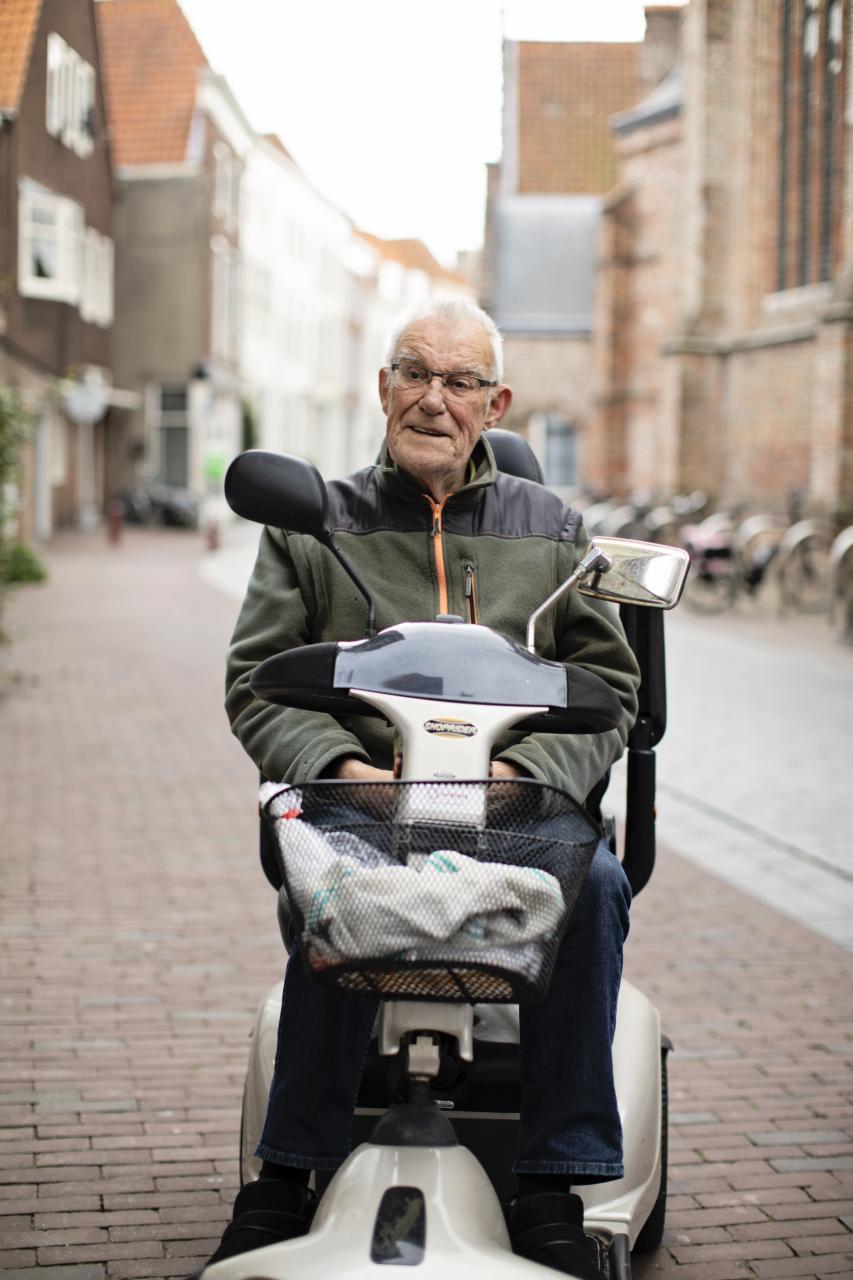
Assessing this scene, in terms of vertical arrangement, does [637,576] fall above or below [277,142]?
below

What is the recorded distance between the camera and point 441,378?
290 centimetres

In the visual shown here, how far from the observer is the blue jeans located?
2.43 metres

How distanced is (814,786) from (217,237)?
34543mm

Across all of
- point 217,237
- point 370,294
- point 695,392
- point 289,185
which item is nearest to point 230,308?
point 217,237

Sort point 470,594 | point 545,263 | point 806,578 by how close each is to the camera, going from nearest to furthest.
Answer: point 470,594
point 806,578
point 545,263

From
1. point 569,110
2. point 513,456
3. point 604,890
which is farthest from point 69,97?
point 604,890

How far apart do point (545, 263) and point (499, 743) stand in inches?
1568

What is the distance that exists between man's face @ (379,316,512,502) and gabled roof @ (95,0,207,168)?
1471 inches

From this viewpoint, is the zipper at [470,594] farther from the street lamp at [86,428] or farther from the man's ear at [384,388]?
the street lamp at [86,428]

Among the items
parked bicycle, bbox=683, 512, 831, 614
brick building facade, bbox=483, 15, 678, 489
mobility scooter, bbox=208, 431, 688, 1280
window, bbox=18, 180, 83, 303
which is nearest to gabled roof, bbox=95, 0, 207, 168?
brick building facade, bbox=483, 15, 678, 489

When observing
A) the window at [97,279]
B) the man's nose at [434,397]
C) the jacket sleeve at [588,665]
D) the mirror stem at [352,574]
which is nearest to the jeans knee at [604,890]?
the jacket sleeve at [588,665]

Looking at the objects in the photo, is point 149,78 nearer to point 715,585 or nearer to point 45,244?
point 45,244

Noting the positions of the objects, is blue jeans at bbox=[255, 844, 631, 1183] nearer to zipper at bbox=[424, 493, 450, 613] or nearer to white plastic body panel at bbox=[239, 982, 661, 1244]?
white plastic body panel at bbox=[239, 982, 661, 1244]

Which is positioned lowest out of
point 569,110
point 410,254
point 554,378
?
point 554,378
